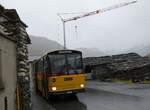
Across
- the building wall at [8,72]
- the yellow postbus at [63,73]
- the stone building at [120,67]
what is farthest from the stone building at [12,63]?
the stone building at [120,67]

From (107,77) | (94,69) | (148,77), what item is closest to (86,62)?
(94,69)

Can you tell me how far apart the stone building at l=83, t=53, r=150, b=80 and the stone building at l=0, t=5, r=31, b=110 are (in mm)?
29739

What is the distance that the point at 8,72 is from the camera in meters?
12.7

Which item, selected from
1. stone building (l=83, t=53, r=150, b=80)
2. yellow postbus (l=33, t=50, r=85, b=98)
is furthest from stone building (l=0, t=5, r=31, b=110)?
stone building (l=83, t=53, r=150, b=80)

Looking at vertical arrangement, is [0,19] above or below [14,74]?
above

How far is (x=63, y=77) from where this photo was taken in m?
23.9

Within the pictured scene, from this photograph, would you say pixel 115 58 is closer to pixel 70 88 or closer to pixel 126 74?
pixel 126 74

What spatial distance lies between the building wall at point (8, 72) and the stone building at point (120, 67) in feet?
102

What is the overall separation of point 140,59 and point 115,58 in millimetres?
4756

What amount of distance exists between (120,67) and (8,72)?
40.3m

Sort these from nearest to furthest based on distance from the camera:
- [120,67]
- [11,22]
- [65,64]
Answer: [11,22] → [65,64] → [120,67]

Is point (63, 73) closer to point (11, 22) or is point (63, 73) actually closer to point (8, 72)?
point (11, 22)

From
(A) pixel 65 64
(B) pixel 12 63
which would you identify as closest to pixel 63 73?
(A) pixel 65 64

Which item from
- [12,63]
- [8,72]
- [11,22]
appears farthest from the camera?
[11,22]
